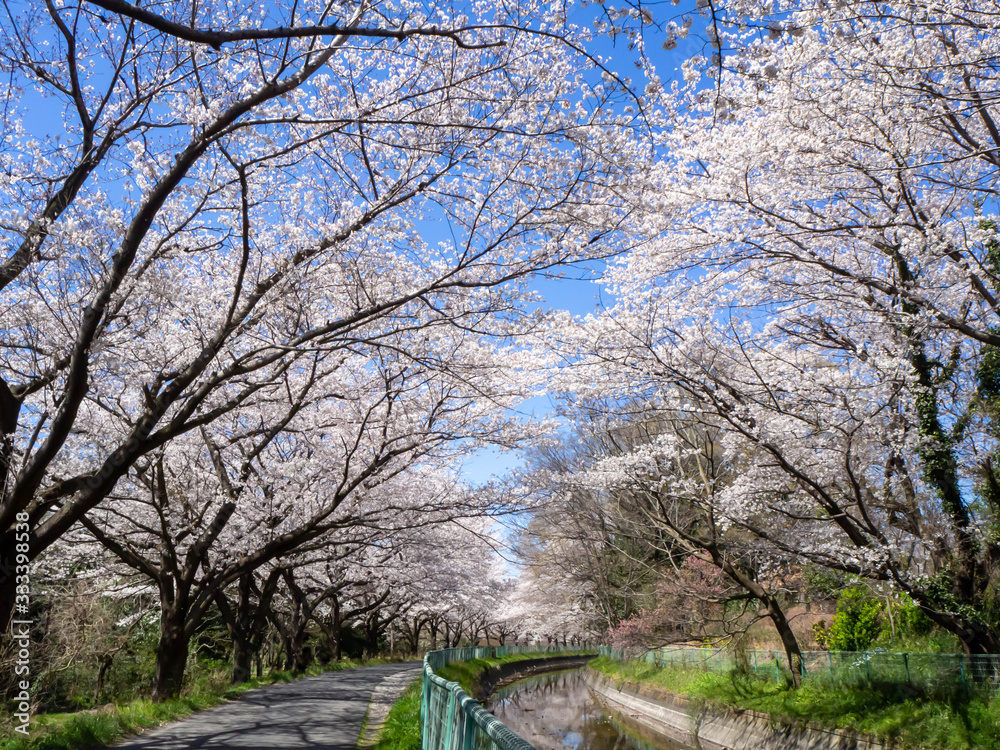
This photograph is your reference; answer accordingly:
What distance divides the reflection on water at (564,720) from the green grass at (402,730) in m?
5.07

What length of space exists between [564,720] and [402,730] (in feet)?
42.8

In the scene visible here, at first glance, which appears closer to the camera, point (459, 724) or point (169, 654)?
point (459, 724)

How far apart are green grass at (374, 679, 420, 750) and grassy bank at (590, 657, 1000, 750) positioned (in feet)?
21.9

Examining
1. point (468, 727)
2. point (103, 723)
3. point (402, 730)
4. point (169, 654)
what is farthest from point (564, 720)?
point (468, 727)

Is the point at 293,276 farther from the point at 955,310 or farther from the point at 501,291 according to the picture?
the point at 955,310

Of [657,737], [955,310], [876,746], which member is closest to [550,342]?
[955,310]

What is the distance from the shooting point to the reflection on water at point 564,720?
15.9 metres

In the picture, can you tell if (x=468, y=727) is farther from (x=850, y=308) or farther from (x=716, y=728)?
(x=716, y=728)

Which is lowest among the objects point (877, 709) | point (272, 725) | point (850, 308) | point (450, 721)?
point (877, 709)

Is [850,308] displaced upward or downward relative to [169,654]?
upward

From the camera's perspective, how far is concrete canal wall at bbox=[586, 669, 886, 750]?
34.7 feet

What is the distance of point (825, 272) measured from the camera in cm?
1012

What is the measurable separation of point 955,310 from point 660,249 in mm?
4498

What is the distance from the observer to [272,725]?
393 inches
